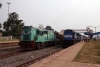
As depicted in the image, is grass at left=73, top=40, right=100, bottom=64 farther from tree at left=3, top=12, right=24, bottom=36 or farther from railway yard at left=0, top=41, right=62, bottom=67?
tree at left=3, top=12, right=24, bottom=36

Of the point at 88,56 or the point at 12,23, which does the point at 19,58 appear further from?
the point at 12,23

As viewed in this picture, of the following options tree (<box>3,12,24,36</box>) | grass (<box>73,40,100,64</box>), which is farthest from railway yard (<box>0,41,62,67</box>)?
tree (<box>3,12,24,36</box>)

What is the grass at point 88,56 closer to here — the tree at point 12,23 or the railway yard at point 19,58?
the railway yard at point 19,58

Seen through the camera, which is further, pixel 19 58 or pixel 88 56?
pixel 19 58

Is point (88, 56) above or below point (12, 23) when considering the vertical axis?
below

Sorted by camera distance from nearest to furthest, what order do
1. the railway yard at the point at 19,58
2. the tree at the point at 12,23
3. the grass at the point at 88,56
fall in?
the grass at the point at 88,56 < the railway yard at the point at 19,58 < the tree at the point at 12,23

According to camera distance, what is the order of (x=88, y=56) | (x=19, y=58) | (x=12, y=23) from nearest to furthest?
(x=88, y=56) → (x=19, y=58) → (x=12, y=23)

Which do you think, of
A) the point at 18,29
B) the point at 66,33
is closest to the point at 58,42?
the point at 66,33

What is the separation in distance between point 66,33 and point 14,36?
3994cm

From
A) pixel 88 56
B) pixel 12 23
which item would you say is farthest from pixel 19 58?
pixel 12 23

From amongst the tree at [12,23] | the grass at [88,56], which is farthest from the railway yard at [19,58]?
the tree at [12,23]

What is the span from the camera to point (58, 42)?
37.4 metres

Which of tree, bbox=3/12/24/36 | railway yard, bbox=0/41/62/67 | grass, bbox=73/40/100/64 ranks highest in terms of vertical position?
tree, bbox=3/12/24/36

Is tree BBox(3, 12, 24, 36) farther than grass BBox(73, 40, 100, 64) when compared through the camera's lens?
Yes
